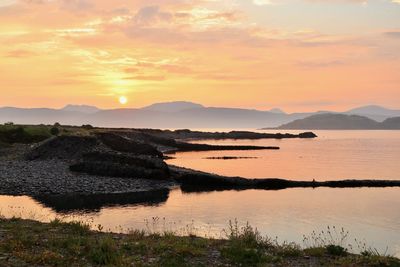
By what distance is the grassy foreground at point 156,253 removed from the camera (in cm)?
1631

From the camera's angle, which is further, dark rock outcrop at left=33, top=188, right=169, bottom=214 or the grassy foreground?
dark rock outcrop at left=33, top=188, right=169, bottom=214

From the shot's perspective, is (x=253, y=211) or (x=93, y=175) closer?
(x=253, y=211)

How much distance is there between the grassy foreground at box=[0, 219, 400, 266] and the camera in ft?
53.5

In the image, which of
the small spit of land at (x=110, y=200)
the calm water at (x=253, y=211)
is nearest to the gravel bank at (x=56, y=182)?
the small spit of land at (x=110, y=200)

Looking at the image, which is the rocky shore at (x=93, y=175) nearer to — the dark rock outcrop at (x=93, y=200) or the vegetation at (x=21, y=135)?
the dark rock outcrop at (x=93, y=200)

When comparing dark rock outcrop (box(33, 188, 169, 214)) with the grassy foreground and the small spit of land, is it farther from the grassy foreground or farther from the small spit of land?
the grassy foreground

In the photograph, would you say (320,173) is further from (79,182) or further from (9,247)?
(9,247)

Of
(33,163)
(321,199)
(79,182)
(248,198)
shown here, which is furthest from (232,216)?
(33,163)

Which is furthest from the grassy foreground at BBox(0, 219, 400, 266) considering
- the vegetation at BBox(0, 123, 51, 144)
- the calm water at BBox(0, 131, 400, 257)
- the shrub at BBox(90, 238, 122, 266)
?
the vegetation at BBox(0, 123, 51, 144)

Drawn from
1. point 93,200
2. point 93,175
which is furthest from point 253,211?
point 93,175

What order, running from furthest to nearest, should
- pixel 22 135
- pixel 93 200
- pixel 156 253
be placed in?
pixel 22 135
pixel 93 200
pixel 156 253

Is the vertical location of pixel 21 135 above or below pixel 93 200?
above

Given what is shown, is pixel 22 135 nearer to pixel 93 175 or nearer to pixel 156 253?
pixel 93 175

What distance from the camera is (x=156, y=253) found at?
18188mm
